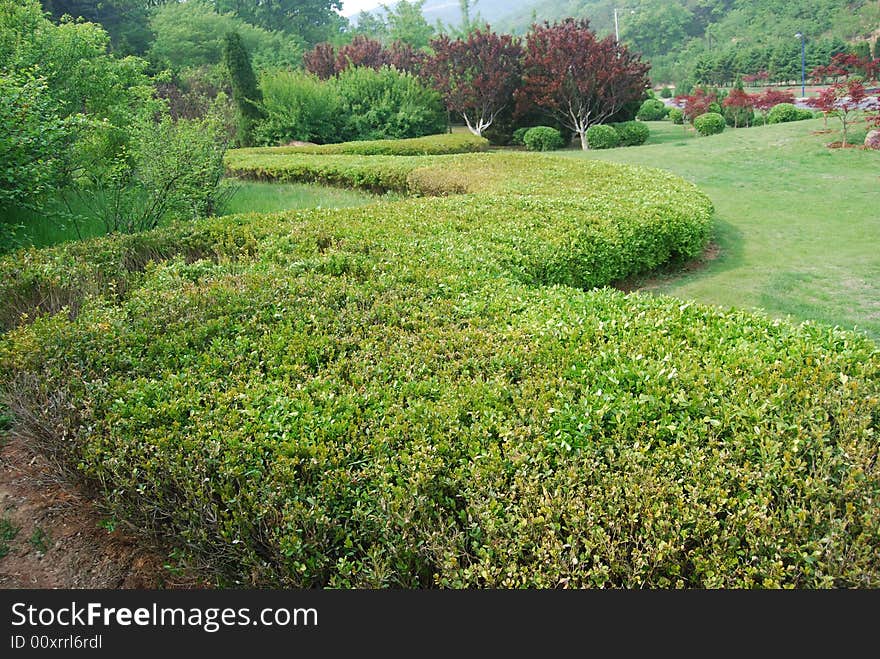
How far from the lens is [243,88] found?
60.2 feet

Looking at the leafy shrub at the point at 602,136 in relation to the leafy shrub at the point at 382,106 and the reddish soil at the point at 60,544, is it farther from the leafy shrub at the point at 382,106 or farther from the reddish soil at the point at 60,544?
the reddish soil at the point at 60,544

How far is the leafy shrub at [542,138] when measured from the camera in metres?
19.0

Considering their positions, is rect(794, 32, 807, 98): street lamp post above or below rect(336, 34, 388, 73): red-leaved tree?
below

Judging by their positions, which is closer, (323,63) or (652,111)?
(323,63)

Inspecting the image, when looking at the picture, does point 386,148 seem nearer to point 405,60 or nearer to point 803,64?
point 405,60

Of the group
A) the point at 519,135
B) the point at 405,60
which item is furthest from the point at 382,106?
the point at 405,60

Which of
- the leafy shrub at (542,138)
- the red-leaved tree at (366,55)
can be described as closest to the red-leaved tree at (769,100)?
the leafy shrub at (542,138)

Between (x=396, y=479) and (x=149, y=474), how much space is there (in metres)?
0.94

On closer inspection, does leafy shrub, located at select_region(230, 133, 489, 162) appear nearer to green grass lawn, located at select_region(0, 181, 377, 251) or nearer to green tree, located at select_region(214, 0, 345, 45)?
green grass lawn, located at select_region(0, 181, 377, 251)

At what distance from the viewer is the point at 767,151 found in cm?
1349

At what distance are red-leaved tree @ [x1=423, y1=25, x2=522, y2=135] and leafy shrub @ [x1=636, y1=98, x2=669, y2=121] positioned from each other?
899 cm

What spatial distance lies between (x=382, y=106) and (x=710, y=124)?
1005 cm

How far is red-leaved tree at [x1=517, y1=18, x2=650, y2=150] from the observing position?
736 inches

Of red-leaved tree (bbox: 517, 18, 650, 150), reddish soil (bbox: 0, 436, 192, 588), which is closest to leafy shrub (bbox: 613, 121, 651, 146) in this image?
red-leaved tree (bbox: 517, 18, 650, 150)
